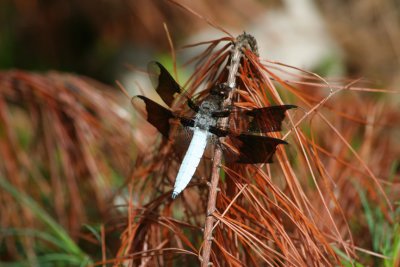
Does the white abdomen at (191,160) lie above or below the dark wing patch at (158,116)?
below

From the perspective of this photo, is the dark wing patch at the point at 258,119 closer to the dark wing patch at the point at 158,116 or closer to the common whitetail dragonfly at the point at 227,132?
the common whitetail dragonfly at the point at 227,132

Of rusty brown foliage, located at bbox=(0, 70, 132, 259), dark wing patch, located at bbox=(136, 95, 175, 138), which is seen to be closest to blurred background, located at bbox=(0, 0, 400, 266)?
rusty brown foliage, located at bbox=(0, 70, 132, 259)

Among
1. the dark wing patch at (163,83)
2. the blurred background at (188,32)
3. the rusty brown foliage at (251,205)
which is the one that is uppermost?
the blurred background at (188,32)

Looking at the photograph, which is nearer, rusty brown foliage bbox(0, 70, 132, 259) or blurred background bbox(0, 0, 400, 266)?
blurred background bbox(0, 0, 400, 266)

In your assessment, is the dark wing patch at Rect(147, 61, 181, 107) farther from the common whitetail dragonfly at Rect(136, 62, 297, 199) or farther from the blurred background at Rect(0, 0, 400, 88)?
the blurred background at Rect(0, 0, 400, 88)

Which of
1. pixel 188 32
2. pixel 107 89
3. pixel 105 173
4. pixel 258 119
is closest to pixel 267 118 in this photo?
pixel 258 119

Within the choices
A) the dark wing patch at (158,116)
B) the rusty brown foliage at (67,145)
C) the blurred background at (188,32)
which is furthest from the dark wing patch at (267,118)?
the blurred background at (188,32)
